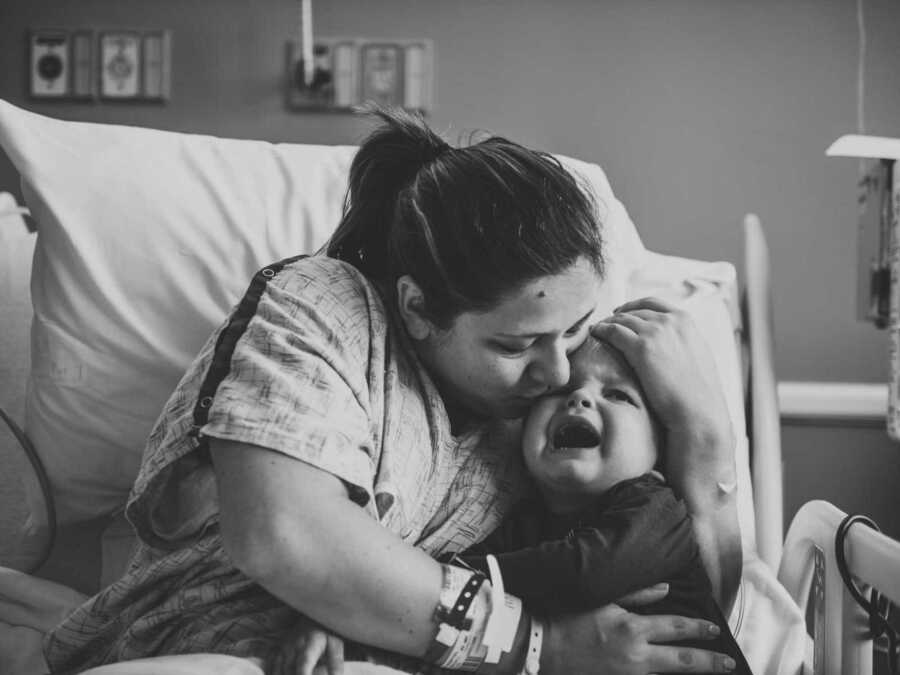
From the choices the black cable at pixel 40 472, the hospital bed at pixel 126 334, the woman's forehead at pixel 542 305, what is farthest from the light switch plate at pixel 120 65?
the woman's forehead at pixel 542 305

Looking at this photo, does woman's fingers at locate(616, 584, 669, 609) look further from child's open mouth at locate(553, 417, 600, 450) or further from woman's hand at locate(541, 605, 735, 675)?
child's open mouth at locate(553, 417, 600, 450)

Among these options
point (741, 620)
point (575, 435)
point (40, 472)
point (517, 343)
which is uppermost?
point (517, 343)

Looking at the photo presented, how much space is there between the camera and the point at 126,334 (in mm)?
1243

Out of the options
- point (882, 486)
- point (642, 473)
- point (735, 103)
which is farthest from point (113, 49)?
point (882, 486)

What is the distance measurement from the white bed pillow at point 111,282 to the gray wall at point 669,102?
→ 0.66 m

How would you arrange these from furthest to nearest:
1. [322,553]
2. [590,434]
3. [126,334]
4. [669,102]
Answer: [669,102] → [126,334] → [590,434] → [322,553]

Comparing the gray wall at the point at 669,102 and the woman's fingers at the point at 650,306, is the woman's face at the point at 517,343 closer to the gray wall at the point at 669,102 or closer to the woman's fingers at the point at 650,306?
the woman's fingers at the point at 650,306

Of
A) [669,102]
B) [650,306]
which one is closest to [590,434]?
[650,306]

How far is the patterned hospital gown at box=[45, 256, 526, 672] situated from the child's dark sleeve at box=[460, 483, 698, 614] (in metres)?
0.11

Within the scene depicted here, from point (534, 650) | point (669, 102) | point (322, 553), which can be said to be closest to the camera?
point (322, 553)

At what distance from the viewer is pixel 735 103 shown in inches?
75.2

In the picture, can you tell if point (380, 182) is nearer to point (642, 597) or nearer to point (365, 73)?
point (642, 597)

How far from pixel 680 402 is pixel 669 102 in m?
1.02

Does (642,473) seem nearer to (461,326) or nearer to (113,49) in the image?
(461,326)
